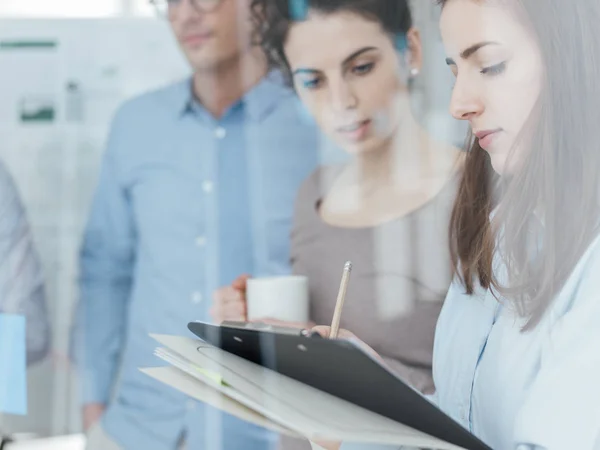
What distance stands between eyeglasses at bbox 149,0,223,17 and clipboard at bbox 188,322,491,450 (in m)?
0.58

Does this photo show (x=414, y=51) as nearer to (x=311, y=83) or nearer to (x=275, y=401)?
(x=311, y=83)

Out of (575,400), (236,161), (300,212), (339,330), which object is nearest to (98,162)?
(236,161)

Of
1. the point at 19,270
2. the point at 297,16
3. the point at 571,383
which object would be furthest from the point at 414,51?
the point at 19,270

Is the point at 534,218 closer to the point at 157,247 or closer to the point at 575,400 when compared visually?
the point at 575,400

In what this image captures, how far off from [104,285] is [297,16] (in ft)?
1.79

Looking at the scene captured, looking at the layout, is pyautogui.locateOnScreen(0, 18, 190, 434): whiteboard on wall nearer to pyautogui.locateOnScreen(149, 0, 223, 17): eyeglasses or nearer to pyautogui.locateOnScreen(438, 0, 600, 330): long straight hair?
pyautogui.locateOnScreen(149, 0, 223, 17): eyeglasses

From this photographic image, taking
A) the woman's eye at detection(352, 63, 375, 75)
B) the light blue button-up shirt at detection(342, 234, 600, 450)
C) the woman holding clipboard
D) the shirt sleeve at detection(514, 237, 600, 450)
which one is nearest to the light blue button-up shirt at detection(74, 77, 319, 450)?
the woman's eye at detection(352, 63, 375, 75)

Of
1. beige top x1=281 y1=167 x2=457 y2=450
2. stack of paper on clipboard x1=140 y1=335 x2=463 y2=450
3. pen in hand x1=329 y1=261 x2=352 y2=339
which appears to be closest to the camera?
stack of paper on clipboard x1=140 y1=335 x2=463 y2=450

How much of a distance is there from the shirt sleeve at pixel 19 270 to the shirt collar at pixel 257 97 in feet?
1.00

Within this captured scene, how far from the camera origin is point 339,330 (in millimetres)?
1101

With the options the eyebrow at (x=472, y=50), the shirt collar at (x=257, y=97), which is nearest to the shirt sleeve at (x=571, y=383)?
the eyebrow at (x=472, y=50)

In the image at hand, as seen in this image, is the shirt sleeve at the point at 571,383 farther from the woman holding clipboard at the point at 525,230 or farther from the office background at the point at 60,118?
the office background at the point at 60,118

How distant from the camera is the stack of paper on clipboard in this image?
2.19ft

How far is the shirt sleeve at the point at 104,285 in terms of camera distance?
1.15 meters
